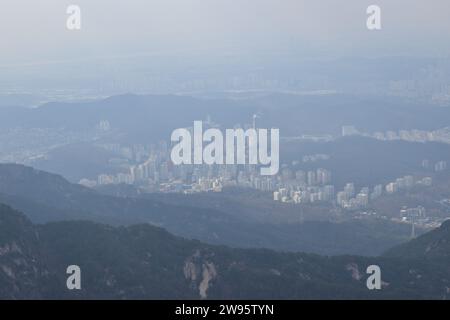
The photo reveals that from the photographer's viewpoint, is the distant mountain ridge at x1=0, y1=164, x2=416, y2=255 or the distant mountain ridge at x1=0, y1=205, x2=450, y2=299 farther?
the distant mountain ridge at x1=0, y1=164, x2=416, y2=255

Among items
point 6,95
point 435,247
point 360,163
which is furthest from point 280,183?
point 6,95

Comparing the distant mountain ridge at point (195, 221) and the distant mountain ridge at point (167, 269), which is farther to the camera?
the distant mountain ridge at point (195, 221)

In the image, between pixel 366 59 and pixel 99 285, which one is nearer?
pixel 99 285

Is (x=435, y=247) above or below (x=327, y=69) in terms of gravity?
below

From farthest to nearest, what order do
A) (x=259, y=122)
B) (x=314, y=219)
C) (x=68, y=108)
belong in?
(x=68, y=108) < (x=259, y=122) < (x=314, y=219)

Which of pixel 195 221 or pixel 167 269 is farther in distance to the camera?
pixel 195 221

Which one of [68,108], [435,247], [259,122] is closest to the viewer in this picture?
[435,247]

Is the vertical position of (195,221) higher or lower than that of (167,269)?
lower
